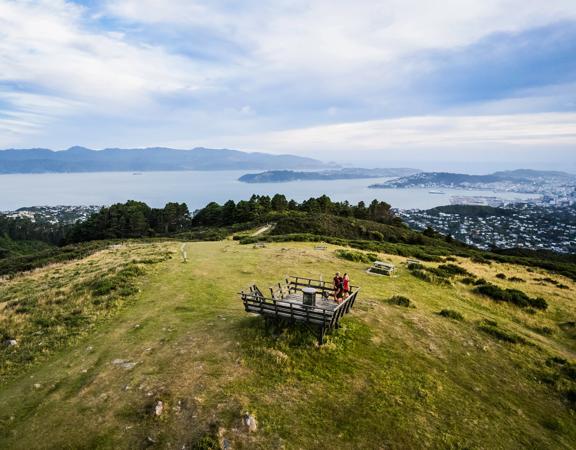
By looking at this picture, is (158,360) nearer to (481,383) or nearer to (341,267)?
(481,383)

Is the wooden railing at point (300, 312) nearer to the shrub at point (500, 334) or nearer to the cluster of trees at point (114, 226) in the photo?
the shrub at point (500, 334)

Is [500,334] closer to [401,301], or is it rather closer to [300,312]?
[401,301]

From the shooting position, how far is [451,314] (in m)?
17.4

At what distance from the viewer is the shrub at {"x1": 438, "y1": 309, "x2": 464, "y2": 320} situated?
17312 millimetres

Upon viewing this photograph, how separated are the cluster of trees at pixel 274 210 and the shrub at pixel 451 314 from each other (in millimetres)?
63490

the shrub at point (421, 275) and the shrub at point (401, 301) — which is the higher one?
the shrub at point (401, 301)

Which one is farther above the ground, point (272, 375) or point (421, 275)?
point (272, 375)

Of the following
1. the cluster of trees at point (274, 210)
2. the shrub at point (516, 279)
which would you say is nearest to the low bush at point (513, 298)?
the shrub at point (516, 279)

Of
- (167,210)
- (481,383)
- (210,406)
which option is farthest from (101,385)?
(167,210)

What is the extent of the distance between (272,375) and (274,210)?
78.0 meters

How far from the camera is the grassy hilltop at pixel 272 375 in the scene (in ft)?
29.4

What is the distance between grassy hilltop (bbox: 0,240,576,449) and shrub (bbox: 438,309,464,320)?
0.19ft

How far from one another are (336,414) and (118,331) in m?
10.9

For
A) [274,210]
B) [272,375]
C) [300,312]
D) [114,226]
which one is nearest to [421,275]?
[300,312]
